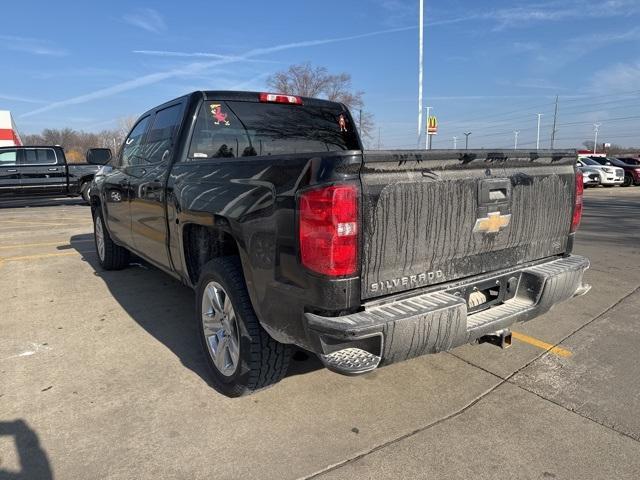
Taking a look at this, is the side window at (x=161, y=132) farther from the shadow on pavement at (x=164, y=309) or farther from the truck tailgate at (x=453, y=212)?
the truck tailgate at (x=453, y=212)

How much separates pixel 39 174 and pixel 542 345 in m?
16.3

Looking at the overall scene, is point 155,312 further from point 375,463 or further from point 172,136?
point 375,463

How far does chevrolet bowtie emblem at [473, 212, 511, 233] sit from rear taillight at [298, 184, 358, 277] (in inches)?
35.7

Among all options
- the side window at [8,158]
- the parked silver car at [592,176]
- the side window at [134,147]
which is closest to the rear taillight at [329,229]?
A: the side window at [134,147]

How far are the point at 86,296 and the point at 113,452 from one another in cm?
311

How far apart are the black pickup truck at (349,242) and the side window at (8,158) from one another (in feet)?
46.7

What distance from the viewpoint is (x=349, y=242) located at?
2.21 m

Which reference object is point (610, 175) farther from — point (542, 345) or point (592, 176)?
point (542, 345)

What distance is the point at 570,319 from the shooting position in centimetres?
441

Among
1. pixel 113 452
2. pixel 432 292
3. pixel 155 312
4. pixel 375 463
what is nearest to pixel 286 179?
pixel 432 292

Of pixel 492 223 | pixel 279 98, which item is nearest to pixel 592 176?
pixel 279 98

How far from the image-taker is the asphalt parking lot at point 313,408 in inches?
94.0

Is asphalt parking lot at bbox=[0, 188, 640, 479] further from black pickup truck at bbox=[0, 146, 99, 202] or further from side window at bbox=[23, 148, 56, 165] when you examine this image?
side window at bbox=[23, 148, 56, 165]

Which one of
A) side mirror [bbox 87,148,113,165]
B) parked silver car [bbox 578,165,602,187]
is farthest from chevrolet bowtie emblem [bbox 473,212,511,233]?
parked silver car [bbox 578,165,602,187]
